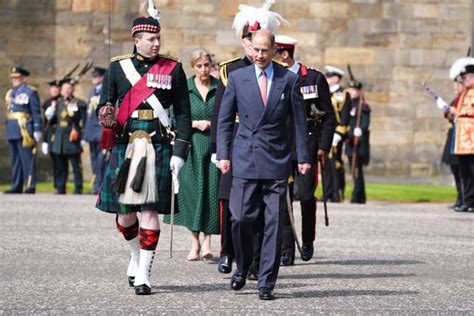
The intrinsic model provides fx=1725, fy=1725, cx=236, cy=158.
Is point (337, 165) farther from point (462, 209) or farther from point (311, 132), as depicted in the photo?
point (311, 132)

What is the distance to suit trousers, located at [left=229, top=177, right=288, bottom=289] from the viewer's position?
427 inches

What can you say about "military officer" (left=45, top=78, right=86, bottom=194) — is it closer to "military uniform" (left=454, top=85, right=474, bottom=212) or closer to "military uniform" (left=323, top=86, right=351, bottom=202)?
"military uniform" (left=323, top=86, right=351, bottom=202)

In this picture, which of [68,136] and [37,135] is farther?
[68,136]

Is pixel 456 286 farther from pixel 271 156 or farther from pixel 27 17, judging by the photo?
pixel 27 17

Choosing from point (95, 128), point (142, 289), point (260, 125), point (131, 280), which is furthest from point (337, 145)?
point (142, 289)

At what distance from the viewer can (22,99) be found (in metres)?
25.5

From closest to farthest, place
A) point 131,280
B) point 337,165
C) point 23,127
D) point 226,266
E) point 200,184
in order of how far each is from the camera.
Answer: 1. point 131,280
2. point 226,266
3. point 200,184
4. point 337,165
5. point 23,127

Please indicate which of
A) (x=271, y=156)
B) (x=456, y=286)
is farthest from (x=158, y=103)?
(x=456, y=286)

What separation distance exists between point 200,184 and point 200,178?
5cm

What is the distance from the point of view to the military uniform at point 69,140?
2597 cm

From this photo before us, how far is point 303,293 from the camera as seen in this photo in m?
11.2

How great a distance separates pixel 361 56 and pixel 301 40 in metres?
1.06

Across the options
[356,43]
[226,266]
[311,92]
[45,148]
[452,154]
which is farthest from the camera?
[356,43]

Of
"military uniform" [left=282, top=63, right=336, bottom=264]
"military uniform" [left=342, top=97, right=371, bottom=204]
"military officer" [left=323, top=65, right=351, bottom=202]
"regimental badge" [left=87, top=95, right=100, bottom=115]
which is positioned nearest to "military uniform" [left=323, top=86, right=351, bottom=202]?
"military officer" [left=323, top=65, right=351, bottom=202]
